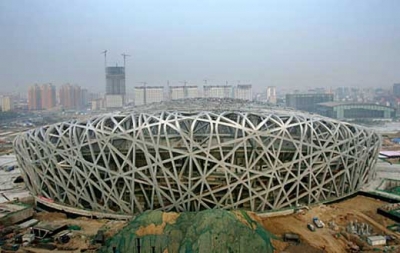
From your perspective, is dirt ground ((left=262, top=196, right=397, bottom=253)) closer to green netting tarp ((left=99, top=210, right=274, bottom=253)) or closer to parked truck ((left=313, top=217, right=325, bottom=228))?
parked truck ((left=313, top=217, right=325, bottom=228))

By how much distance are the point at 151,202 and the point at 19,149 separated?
1879 cm

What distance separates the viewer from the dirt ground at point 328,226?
33.4 meters

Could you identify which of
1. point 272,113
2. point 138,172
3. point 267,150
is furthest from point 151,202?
point 272,113

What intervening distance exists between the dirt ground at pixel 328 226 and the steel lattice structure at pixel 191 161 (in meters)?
2.42

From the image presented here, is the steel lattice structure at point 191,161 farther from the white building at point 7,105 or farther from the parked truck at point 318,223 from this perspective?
the white building at point 7,105

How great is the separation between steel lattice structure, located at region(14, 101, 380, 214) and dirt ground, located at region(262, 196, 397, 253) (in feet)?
7.95

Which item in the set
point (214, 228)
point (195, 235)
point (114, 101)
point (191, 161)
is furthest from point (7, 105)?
point (214, 228)

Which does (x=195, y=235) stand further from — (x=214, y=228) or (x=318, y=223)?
(x=318, y=223)

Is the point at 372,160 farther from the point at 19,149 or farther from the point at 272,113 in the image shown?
the point at 19,149

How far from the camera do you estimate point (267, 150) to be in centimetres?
3988

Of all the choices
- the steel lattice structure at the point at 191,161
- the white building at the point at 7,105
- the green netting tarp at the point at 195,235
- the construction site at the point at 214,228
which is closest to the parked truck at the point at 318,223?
the construction site at the point at 214,228

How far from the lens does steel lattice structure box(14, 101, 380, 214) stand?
129 ft

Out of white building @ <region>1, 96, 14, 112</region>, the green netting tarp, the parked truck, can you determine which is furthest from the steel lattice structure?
white building @ <region>1, 96, 14, 112</region>

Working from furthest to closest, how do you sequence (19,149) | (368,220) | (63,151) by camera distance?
(19,149)
(63,151)
(368,220)
